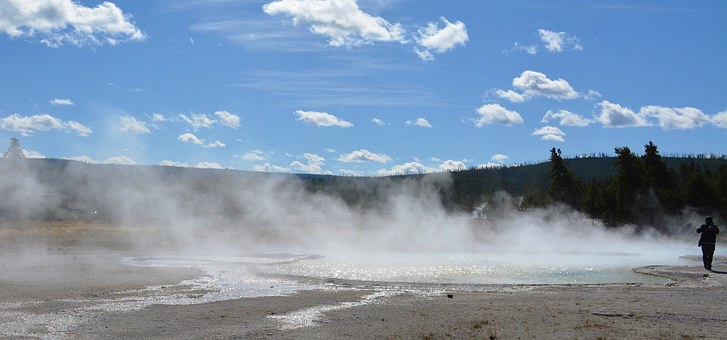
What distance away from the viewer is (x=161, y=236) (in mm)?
44719

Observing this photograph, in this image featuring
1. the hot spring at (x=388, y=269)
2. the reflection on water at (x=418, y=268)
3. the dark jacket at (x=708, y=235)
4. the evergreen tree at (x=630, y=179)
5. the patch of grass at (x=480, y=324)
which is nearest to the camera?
the patch of grass at (x=480, y=324)

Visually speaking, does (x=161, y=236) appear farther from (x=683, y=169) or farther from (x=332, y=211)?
(x=683, y=169)

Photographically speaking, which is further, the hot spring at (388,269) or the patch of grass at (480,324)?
the hot spring at (388,269)

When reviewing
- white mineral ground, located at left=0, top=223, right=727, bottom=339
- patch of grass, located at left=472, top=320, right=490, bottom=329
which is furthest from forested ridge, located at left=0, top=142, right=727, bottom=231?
patch of grass, located at left=472, top=320, right=490, bottom=329

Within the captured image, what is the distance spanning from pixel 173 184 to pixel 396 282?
4353 centimetres

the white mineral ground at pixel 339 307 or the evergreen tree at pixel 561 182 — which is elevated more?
the evergreen tree at pixel 561 182

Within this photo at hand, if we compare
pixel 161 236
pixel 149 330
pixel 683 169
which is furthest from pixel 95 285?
pixel 683 169

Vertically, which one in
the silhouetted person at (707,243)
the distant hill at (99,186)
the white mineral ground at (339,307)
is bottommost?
the white mineral ground at (339,307)

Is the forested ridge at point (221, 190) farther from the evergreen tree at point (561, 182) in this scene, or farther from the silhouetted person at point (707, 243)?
the silhouetted person at point (707, 243)

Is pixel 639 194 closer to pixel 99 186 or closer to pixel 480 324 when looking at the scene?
pixel 99 186

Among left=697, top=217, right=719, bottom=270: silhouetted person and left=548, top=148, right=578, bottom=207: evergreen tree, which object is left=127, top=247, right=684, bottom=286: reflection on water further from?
left=548, top=148, right=578, bottom=207: evergreen tree

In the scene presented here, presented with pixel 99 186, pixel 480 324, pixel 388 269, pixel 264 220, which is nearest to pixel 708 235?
pixel 388 269

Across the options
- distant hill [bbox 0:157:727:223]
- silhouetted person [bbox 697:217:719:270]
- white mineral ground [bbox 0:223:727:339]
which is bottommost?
white mineral ground [bbox 0:223:727:339]

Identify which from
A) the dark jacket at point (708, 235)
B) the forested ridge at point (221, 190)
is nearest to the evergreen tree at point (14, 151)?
the forested ridge at point (221, 190)
